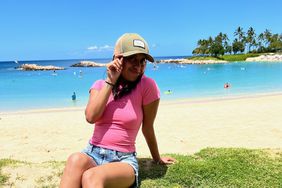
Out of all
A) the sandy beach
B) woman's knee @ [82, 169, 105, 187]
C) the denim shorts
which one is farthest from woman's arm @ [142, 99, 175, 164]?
the sandy beach

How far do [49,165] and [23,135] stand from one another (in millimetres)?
5431

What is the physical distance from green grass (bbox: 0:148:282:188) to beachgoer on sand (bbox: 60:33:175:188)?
0.63 meters

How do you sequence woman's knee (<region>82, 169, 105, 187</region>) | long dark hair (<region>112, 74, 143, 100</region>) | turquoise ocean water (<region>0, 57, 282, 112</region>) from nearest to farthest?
woman's knee (<region>82, 169, 105, 187</region>), long dark hair (<region>112, 74, 143, 100</region>), turquoise ocean water (<region>0, 57, 282, 112</region>)

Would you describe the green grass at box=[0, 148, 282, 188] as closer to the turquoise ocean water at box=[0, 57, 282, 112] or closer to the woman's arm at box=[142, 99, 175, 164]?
the woman's arm at box=[142, 99, 175, 164]

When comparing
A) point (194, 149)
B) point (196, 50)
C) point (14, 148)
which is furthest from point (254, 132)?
point (196, 50)

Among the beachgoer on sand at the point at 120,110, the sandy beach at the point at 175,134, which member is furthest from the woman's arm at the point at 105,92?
the sandy beach at the point at 175,134

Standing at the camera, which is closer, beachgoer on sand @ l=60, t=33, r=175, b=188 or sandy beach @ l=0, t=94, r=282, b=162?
beachgoer on sand @ l=60, t=33, r=175, b=188

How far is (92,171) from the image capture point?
2756mm

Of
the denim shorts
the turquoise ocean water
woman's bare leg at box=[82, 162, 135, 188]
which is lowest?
the turquoise ocean water

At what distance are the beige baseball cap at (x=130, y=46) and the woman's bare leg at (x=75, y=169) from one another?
979mm

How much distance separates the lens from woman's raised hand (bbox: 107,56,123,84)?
3027 millimetres

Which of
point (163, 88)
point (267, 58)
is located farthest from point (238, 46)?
point (163, 88)

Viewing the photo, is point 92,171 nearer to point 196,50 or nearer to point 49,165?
point 49,165

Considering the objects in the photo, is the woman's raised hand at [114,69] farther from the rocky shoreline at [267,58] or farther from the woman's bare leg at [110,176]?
the rocky shoreline at [267,58]
